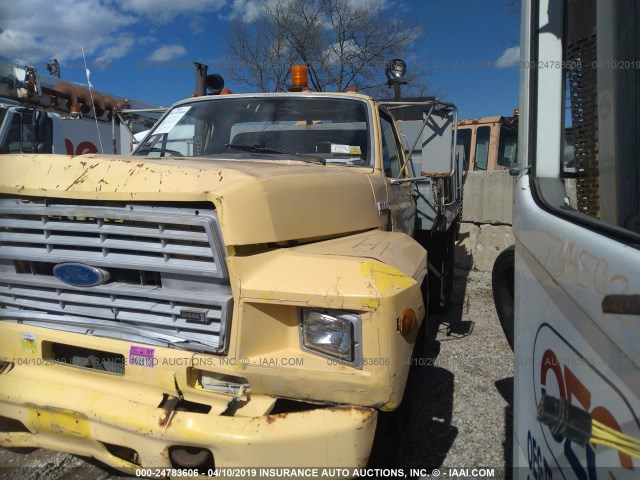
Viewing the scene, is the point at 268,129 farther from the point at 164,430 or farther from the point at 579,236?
the point at 579,236

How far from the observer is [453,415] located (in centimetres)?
332

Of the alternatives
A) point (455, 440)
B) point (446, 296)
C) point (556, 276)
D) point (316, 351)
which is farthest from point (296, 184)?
point (446, 296)

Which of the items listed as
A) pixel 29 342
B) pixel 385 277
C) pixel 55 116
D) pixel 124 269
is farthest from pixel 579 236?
pixel 55 116

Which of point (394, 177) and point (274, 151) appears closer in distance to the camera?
point (274, 151)

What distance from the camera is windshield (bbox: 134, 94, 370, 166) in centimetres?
332

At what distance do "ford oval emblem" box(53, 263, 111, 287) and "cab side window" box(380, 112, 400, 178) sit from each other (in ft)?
6.69

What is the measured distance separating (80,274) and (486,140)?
34.3 ft

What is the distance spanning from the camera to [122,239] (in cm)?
208

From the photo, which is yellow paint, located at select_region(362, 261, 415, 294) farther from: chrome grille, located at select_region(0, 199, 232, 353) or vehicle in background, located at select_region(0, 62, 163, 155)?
vehicle in background, located at select_region(0, 62, 163, 155)

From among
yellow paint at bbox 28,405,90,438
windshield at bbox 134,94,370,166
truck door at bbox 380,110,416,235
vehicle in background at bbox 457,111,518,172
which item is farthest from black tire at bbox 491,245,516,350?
vehicle in background at bbox 457,111,518,172

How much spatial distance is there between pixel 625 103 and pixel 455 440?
7.60 feet

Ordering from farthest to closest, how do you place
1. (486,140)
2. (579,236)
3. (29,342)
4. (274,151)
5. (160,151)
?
1. (486,140)
2. (160,151)
3. (274,151)
4. (29,342)
5. (579,236)

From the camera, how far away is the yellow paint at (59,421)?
2.01 m

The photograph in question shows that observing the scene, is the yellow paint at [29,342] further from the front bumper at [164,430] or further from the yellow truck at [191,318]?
the front bumper at [164,430]
